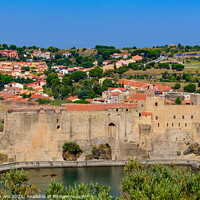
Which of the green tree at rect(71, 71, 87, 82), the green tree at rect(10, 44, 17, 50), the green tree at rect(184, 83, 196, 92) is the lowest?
the green tree at rect(184, 83, 196, 92)

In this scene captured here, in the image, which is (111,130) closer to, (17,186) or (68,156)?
(68,156)

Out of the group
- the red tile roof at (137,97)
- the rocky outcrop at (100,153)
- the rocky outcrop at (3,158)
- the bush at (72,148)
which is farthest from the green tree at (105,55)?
the rocky outcrop at (3,158)

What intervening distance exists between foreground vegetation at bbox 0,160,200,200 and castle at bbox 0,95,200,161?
7975 mm

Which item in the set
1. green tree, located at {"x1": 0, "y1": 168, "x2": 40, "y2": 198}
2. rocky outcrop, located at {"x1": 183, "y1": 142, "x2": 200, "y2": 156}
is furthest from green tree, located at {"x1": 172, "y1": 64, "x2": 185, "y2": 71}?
green tree, located at {"x1": 0, "y1": 168, "x2": 40, "y2": 198}

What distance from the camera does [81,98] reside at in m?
55.6

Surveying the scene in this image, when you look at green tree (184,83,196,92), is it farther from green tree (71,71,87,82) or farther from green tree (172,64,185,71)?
green tree (71,71,87,82)

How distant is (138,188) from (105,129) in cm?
1207

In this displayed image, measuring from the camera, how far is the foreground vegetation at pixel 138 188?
74.9 feet

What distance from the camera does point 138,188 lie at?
80.6 ft

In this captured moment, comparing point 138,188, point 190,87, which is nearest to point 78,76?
point 190,87

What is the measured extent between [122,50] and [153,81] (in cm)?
4206

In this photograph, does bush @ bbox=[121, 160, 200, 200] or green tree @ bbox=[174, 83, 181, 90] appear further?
green tree @ bbox=[174, 83, 181, 90]

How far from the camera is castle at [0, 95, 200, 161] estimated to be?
34.9 meters

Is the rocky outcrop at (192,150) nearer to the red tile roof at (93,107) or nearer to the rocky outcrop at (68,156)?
the red tile roof at (93,107)
